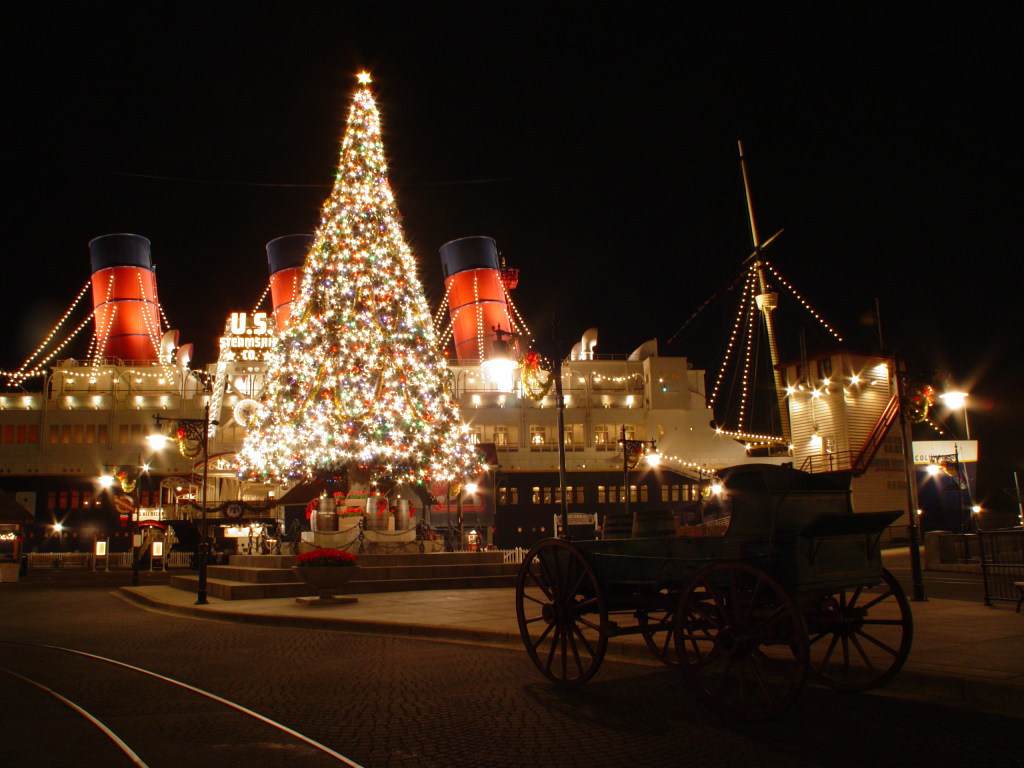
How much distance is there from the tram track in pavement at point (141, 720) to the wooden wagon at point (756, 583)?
8.47 feet

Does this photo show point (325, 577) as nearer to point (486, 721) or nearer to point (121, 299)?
point (486, 721)

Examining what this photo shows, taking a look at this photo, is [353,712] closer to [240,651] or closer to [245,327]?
[240,651]

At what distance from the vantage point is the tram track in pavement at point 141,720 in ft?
17.3

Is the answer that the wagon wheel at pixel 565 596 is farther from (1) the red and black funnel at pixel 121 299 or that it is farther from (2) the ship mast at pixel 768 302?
(1) the red and black funnel at pixel 121 299

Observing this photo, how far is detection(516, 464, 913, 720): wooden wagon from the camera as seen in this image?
575cm

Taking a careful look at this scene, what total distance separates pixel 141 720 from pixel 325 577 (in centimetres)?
1018

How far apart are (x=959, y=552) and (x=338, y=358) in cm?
1691

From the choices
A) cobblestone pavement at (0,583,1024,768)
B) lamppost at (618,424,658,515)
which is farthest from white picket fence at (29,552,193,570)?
cobblestone pavement at (0,583,1024,768)

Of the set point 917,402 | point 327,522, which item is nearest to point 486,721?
point 917,402

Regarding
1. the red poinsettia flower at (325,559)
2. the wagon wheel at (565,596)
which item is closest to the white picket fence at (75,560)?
the red poinsettia flower at (325,559)

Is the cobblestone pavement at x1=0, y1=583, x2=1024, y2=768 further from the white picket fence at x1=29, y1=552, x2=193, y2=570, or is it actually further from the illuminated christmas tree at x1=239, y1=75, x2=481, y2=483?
the white picket fence at x1=29, y1=552, x2=193, y2=570

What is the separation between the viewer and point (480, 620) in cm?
1245

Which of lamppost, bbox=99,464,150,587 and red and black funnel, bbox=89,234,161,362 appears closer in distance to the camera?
lamppost, bbox=99,464,150,587

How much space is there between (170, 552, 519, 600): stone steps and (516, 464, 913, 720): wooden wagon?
12.8m
